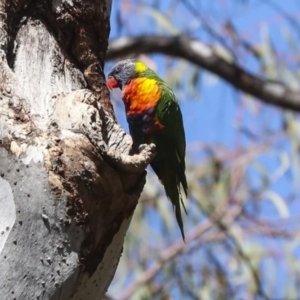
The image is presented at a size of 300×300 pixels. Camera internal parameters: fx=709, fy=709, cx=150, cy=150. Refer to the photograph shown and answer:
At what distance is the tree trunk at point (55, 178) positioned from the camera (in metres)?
1.51

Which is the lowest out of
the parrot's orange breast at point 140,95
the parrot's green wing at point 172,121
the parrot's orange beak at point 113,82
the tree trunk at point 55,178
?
the parrot's green wing at point 172,121

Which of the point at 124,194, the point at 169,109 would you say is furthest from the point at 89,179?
the point at 169,109

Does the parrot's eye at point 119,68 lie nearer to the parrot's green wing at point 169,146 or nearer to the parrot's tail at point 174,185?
the parrot's green wing at point 169,146

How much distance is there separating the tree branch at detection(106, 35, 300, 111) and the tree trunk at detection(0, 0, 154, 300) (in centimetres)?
210

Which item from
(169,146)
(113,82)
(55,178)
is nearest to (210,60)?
(113,82)

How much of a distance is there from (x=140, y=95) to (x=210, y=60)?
1490 mm

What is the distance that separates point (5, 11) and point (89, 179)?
58cm

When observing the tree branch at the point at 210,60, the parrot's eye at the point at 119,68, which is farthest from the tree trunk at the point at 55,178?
the tree branch at the point at 210,60

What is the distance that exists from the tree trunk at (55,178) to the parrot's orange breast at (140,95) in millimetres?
650

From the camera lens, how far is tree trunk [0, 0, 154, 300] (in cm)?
151

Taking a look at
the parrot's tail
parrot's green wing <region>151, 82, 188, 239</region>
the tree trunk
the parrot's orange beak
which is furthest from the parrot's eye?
the tree trunk

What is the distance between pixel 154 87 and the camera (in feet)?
8.61

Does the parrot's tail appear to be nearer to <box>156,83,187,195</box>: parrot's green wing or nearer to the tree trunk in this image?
<box>156,83,187,195</box>: parrot's green wing

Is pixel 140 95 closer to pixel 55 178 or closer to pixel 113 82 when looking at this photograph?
pixel 113 82
